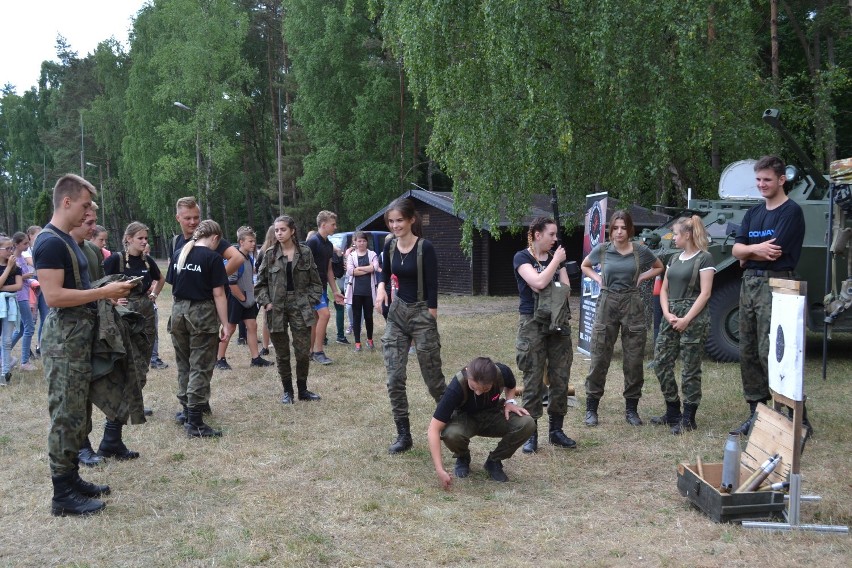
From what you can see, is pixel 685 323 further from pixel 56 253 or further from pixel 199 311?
pixel 56 253

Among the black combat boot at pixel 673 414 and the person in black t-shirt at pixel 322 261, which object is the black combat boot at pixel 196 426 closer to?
the person in black t-shirt at pixel 322 261

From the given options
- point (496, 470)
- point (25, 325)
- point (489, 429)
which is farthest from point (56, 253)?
point (25, 325)

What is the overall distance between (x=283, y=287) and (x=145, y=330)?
4.15 feet

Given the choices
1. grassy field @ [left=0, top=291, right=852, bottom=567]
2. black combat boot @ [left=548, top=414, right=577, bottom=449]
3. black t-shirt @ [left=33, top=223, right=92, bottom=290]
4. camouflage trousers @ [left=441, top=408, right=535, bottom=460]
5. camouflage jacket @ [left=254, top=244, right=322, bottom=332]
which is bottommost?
grassy field @ [left=0, top=291, right=852, bottom=567]

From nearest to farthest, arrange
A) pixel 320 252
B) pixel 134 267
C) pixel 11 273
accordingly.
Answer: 1. pixel 134 267
2. pixel 11 273
3. pixel 320 252

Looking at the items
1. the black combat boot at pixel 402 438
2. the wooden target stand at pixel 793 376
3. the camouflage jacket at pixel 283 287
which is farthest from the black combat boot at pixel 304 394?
the wooden target stand at pixel 793 376

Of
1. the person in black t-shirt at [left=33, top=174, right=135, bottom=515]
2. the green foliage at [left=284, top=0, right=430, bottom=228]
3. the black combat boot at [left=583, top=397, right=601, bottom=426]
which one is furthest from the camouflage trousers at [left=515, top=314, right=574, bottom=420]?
the green foliage at [left=284, top=0, right=430, bottom=228]

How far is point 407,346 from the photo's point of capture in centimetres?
536

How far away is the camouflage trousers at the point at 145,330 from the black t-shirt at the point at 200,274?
1.48 ft

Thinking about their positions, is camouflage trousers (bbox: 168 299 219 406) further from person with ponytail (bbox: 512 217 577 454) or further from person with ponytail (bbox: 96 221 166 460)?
person with ponytail (bbox: 512 217 577 454)

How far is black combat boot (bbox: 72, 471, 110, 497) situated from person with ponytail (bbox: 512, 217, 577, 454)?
2.86 metres

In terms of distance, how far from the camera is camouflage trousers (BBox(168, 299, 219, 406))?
582cm

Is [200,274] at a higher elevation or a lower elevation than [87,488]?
higher

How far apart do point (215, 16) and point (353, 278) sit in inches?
1069
